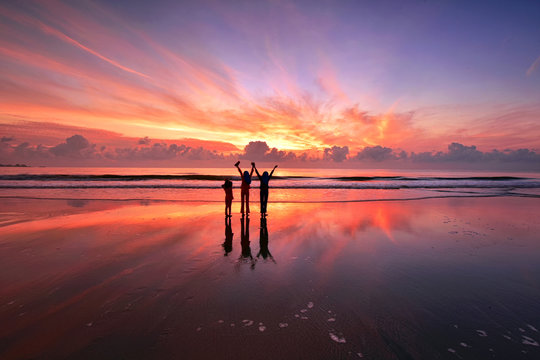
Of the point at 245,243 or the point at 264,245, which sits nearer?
the point at 264,245

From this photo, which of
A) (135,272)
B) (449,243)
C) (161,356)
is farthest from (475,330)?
(135,272)

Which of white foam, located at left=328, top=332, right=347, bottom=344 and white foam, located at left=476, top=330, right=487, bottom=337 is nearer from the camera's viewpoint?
white foam, located at left=328, top=332, right=347, bottom=344

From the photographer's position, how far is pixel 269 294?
4.84 m

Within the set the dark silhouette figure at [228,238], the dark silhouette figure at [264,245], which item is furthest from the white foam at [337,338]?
the dark silhouette figure at [228,238]

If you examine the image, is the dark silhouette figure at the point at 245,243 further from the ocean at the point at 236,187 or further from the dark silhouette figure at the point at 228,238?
the ocean at the point at 236,187

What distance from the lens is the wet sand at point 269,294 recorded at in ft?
11.2

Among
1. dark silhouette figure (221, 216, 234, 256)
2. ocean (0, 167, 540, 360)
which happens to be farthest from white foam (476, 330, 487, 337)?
dark silhouette figure (221, 216, 234, 256)

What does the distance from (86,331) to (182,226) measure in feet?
23.2

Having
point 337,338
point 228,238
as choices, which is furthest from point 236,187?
point 337,338

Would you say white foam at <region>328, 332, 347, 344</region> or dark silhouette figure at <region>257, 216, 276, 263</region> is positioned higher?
white foam at <region>328, 332, 347, 344</region>

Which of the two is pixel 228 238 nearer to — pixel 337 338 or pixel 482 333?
pixel 337 338

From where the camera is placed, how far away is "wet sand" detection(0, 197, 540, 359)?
341 cm

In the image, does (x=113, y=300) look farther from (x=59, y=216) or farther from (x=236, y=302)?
(x=59, y=216)

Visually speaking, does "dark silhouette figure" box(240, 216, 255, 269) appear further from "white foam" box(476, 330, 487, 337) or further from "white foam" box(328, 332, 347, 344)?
"white foam" box(476, 330, 487, 337)
